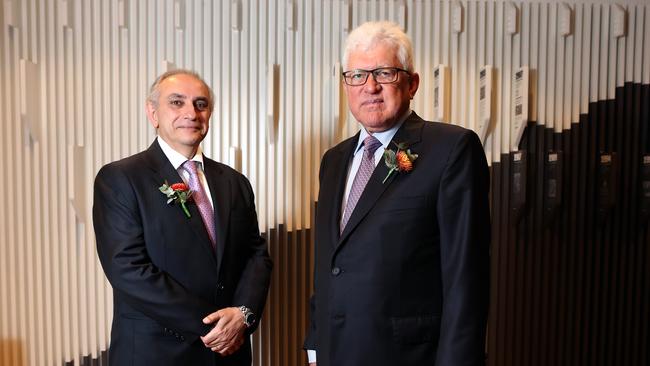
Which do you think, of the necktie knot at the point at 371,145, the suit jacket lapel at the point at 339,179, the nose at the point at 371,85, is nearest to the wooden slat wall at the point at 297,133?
the suit jacket lapel at the point at 339,179

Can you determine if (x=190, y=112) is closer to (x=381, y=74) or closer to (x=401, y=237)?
(x=381, y=74)

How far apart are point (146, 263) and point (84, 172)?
1496mm

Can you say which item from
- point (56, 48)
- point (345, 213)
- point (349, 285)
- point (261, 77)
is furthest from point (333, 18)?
point (349, 285)

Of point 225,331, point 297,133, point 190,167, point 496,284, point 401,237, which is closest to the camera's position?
point 401,237

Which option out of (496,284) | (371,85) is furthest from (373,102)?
(496,284)

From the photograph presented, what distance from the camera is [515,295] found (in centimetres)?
365

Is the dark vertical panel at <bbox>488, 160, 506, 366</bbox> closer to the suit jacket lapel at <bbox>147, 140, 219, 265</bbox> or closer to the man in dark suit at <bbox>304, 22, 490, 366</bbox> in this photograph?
the man in dark suit at <bbox>304, 22, 490, 366</bbox>

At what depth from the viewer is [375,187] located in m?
1.71

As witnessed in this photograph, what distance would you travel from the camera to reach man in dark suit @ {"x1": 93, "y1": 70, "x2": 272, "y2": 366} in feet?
→ 6.82

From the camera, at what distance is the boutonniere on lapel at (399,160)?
1658 millimetres

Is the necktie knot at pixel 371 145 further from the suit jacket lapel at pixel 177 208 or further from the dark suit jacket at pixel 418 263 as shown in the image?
the suit jacket lapel at pixel 177 208

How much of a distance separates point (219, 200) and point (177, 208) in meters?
0.21

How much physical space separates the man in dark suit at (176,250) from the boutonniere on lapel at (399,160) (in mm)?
907

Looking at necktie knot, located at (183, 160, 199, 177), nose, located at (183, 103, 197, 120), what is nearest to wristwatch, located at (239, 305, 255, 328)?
necktie knot, located at (183, 160, 199, 177)
